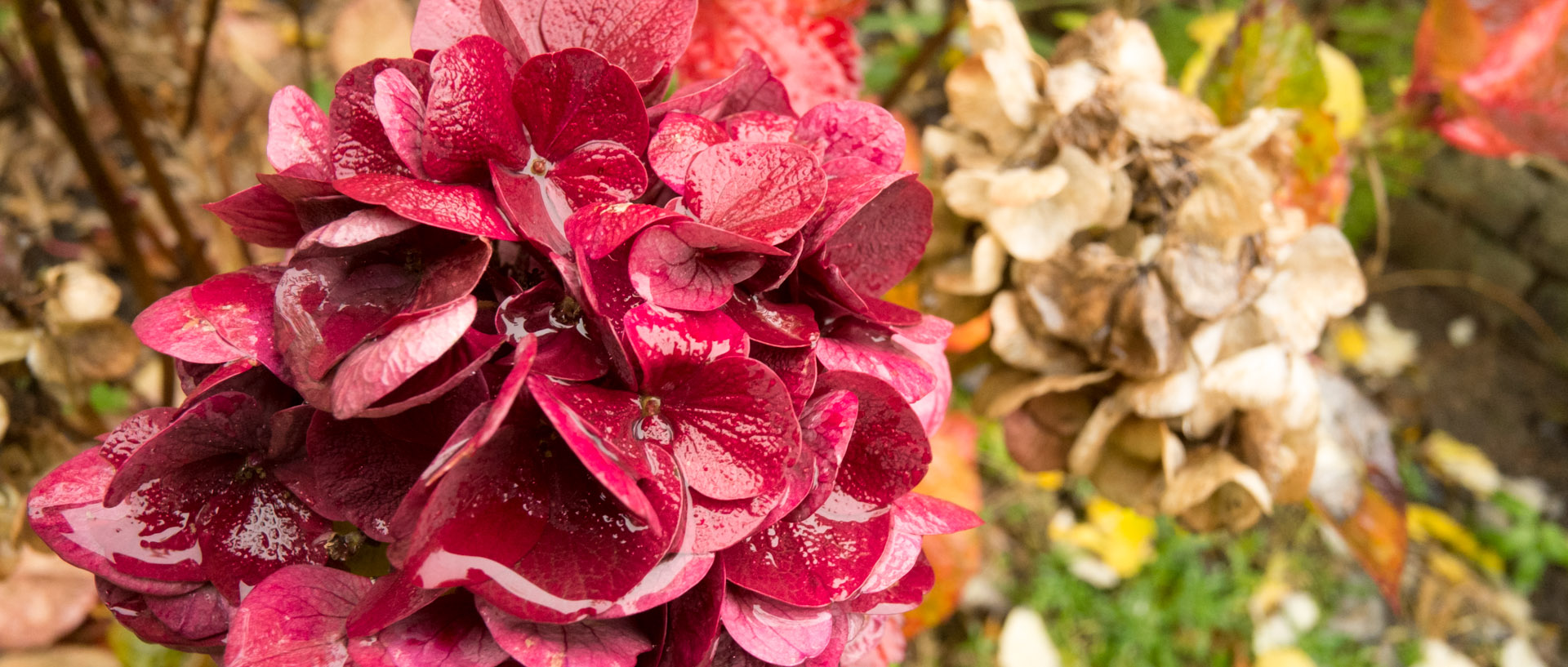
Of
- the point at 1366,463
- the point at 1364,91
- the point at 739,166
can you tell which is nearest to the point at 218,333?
the point at 739,166

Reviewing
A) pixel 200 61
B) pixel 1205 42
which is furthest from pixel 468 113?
pixel 1205 42

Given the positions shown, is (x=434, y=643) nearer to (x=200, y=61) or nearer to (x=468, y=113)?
(x=468, y=113)

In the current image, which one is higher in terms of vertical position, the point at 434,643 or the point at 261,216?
the point at 261,216

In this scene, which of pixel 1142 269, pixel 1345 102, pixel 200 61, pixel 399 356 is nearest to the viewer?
pixel 399 356

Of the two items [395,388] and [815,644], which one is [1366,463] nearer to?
[815,644]

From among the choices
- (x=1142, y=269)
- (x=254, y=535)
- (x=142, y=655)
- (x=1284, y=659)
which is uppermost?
(x=254, y=535)

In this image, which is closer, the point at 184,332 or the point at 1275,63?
the point at 184,332

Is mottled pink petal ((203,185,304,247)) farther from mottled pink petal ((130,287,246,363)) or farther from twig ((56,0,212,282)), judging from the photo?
twig ((56,0,212,282))

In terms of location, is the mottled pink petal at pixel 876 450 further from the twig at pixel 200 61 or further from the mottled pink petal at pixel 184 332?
the twig at pixel 200 61

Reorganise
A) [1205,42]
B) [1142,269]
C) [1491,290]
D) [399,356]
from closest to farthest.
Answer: [399,356], [1142,269], [1205,42], [1491,290]

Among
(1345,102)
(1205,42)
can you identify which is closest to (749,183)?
(1345,102)
